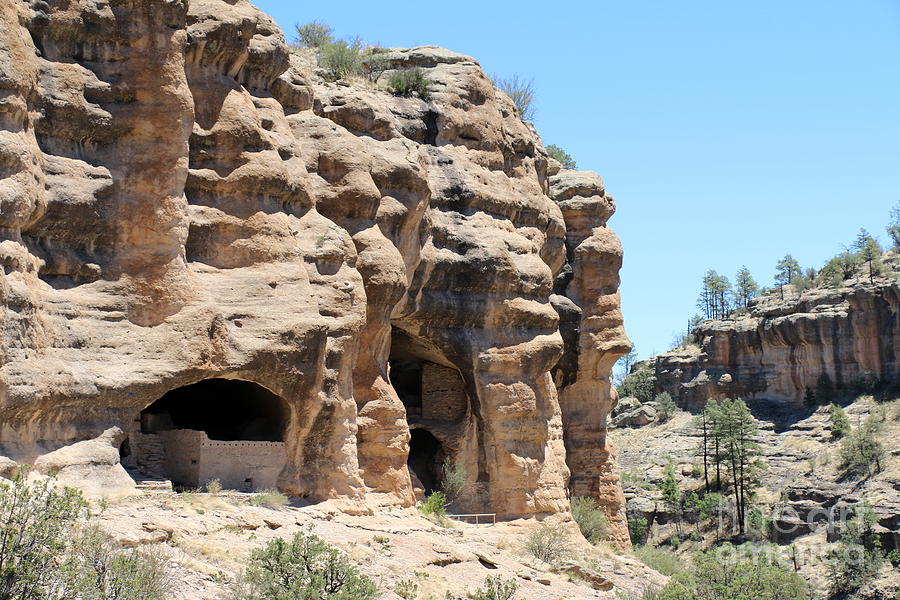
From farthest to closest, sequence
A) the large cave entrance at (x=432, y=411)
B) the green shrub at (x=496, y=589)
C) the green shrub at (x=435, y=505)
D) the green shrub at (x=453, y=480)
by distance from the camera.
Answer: the large cave entrance at (x=432, y=411)
the green shrub at (x=453, y=480)
the green shrub at (x=435, y=505)
the green shrub at (x=496, y=589)

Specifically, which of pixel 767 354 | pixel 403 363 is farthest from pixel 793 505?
pixel 403 363

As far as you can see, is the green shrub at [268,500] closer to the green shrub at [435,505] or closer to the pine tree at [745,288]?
the green shrub at [435,505]

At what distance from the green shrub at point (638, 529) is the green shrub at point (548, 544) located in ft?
88.1

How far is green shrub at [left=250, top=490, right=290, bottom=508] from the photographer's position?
1067 inches

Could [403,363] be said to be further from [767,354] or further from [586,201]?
[767,354]

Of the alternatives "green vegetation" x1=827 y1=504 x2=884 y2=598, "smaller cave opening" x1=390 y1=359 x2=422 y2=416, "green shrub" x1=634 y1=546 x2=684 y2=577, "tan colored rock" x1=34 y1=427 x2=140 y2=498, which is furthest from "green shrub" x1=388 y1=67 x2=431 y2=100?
"green vegetation" x1=827 y1=504 x2=884 y2=598

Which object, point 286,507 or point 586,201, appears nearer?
point 286,507

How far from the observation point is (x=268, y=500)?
27.2 m

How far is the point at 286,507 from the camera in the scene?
2781 cm

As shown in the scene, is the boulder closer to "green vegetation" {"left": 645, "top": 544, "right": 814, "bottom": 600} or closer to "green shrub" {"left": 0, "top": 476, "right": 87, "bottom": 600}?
"green vegetation" {"left": 645, "top": 544, "right": 814, "bottom": 600}

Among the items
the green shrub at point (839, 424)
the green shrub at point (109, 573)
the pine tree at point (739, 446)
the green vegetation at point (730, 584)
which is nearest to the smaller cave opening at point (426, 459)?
the green vegetation at point (730, 584)

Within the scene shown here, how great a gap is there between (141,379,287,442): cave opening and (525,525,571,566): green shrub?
7.45 metres

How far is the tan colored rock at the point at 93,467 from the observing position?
2378 centimetres

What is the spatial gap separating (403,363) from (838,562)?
79.1ft
